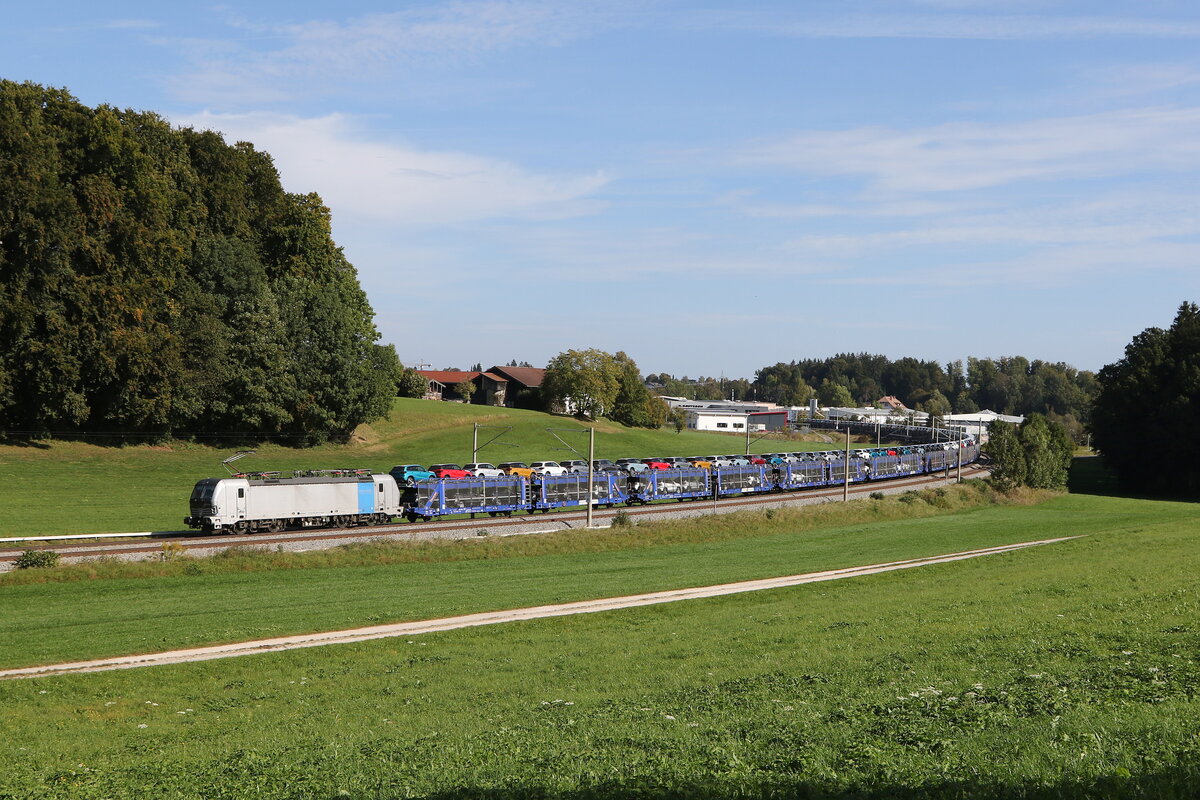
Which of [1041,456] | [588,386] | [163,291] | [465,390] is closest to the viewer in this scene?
[163,291]

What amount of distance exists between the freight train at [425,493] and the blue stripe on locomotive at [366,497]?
0.06 meters

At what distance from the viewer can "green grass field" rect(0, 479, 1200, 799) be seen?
1098 centimetres

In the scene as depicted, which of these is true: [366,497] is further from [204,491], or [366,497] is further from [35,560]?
[35,560]

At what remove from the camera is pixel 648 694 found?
1711 cm

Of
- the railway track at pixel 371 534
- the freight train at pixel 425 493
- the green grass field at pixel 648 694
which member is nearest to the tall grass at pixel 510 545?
the railway track at pixel 371 534

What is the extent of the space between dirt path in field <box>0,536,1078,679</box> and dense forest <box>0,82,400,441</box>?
55.4 m

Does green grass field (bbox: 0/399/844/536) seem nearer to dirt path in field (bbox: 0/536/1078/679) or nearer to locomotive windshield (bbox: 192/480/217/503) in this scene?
locomotive windshield (bbox: 192/480/217/503)

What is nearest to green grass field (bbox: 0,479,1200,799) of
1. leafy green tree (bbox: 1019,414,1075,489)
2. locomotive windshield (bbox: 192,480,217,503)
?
locomotive windshield (bbox: 192,480,217,503)

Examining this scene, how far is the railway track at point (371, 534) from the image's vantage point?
43.3 meters

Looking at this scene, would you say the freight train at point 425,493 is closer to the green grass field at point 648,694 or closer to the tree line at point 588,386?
the green grass field at point 648,694

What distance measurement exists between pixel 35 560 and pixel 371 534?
58.0ft

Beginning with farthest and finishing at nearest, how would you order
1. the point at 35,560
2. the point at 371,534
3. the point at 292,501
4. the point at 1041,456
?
the point at 1041,456 < the point at 292,501 < the point at 371,534 < the point at 35,560

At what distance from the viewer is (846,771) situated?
10.7 m

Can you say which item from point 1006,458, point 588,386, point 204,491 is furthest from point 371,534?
point 588,386
